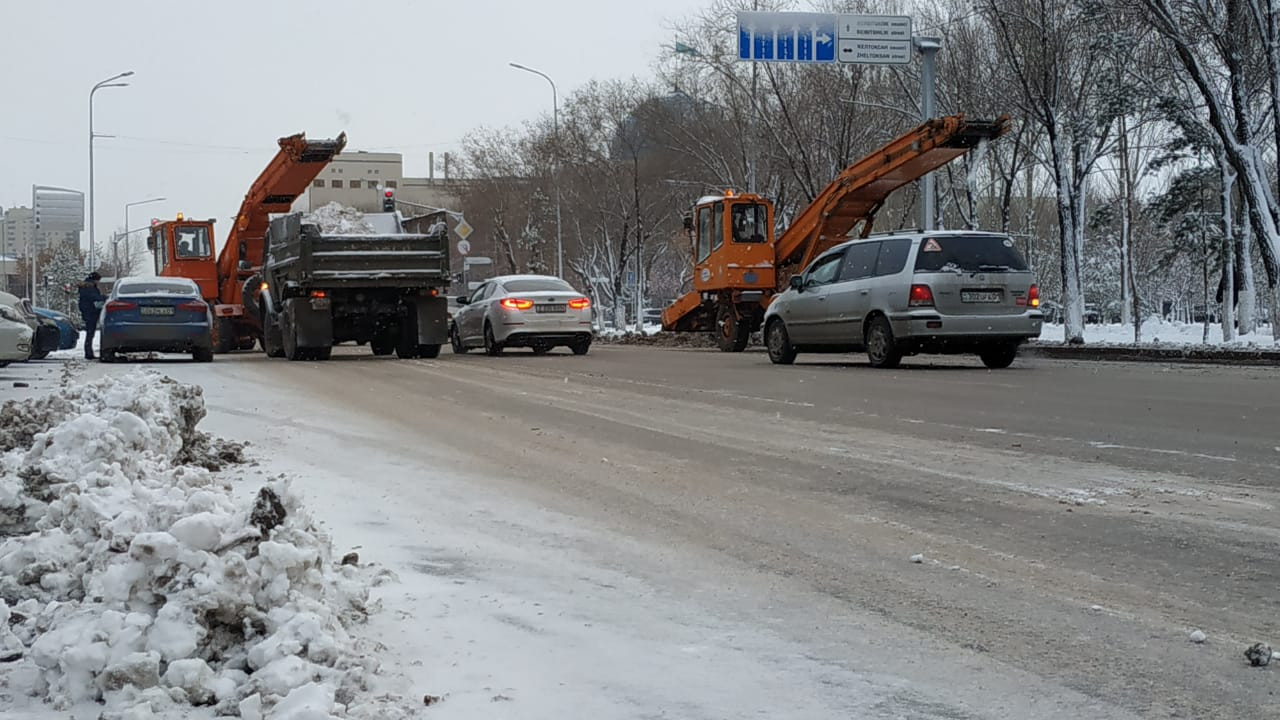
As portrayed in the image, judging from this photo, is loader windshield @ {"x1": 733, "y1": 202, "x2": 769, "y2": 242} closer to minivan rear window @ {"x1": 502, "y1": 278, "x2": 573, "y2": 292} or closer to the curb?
minivan rear window @ {"x1": 502, "y1": 278, "x2": 573, "y2": 292}

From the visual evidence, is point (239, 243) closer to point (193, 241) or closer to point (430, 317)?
point (193, 241)

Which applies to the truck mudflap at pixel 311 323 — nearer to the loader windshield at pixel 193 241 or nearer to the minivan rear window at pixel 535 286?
the minivan rear window at pixel 535 286

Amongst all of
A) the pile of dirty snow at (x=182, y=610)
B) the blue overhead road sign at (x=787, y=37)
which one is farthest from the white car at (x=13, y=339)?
the blue overhead road sign at (x=787, y=37)

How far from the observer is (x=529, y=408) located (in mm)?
12781

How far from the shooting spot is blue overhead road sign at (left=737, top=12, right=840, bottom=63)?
103 ft

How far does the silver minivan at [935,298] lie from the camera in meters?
17.9

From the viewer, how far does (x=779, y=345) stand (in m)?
20.9

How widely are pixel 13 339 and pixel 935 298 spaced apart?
42.3 feet

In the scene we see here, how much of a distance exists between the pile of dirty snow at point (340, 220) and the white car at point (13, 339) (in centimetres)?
522

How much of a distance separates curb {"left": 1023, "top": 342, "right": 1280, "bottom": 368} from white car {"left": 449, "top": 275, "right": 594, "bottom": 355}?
8.28 m

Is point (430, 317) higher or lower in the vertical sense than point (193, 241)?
lower

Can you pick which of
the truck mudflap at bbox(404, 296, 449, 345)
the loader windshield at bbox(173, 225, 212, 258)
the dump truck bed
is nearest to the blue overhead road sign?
the dump truck bed

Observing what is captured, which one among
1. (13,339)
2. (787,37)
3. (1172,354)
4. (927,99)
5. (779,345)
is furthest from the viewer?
(787,37)

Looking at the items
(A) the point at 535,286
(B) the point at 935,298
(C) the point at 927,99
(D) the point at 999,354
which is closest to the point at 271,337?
(A) the point at 535,286
